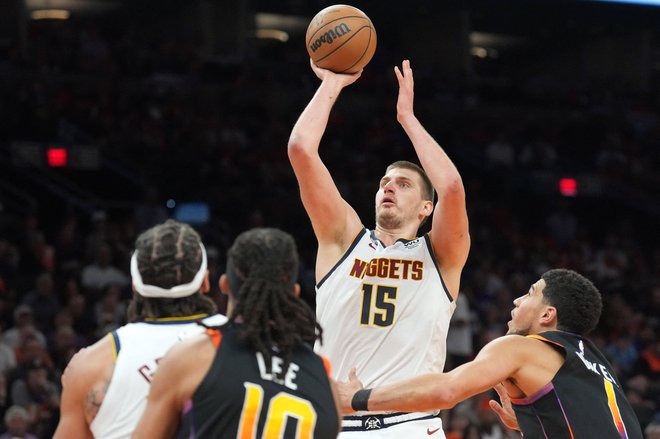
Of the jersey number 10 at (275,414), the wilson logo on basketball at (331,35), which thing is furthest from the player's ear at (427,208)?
the jersey number 10 at (275,414)

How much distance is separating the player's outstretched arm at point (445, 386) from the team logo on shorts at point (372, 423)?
18.1 inches

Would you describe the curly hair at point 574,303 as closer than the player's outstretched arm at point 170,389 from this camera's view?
No

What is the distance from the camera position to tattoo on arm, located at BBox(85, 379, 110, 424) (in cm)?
365

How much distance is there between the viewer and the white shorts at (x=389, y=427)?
16.5ft

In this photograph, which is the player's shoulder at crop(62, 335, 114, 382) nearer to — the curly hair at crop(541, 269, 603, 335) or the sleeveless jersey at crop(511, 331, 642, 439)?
the sleeveless jersey at crop(511, 331, 642, 439)

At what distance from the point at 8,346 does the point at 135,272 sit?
7071 millimetres

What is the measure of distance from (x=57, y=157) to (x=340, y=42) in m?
10.1

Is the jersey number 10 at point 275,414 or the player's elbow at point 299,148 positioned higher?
the player's elbow at point 299,148

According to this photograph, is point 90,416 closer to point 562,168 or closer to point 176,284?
point 176,284

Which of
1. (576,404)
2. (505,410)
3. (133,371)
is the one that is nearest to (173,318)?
(133,371)

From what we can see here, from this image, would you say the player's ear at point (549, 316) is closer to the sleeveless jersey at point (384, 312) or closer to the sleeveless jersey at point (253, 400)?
the sleeveless jersey at point (384, 312)

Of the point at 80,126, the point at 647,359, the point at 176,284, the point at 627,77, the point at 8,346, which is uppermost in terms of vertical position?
the point at 627,77

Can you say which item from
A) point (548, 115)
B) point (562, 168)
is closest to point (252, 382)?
point (562, 168)

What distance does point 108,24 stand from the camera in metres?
23.0
